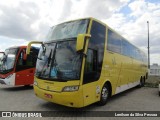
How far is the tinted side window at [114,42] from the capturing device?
9092 mm

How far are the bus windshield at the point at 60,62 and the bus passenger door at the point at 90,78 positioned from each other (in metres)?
0.43

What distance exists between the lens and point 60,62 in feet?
23.0

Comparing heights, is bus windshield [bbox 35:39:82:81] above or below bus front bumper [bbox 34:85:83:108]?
above

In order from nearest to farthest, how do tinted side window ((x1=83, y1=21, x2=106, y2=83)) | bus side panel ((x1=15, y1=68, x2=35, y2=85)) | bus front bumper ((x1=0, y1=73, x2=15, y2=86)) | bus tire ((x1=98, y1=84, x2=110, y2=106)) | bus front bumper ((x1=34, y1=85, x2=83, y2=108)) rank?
1. bus front bumper ((x1=34, y1=85, x2=83, y2=108))
2. tinted side window ((x1=83, y1=21, x2=106, y2=83))
3. bus tire ((x1=98, y1=84, x2=110, y2=106))
4. bus front bumper ((x1=0, y1=73, x2=15, y2=86))
5. bus side panel ((x1=15, y1=68, x2=35, y2=85))

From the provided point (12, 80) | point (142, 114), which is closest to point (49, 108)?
point (142, 114)

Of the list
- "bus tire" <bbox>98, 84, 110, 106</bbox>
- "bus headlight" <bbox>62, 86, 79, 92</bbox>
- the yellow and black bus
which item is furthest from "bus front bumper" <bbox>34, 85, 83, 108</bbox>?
"bus tire" <bbox>98, 84, 110, 106</bbox>

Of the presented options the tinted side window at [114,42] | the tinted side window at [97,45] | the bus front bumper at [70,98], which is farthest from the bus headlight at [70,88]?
the tinted side window at [114,42]

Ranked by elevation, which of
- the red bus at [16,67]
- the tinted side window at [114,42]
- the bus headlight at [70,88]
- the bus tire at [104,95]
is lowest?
the bus tire at [104,95]

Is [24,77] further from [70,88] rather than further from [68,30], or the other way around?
[70,88]

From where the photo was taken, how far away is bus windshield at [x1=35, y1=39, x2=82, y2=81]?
6699 millimetres

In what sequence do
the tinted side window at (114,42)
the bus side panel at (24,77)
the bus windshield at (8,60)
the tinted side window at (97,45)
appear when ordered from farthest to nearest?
1. the bus side panel at (24,77)
2. the bus windshield at (8,60)
3. the tinted side window at (114,42)
4. the tinted side window at (97,45)

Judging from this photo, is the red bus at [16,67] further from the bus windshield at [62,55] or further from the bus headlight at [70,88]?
the bus headlight at [70,88]

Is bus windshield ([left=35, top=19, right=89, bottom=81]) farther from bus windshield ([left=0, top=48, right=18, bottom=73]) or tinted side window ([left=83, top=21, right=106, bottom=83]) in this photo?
bus windshield ([left=0, top=48, right=18, bottom=73])

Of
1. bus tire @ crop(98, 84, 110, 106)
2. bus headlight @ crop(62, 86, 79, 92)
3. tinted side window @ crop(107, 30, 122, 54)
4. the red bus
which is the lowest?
bus tire @ crop(98, 84, 110, 106)
